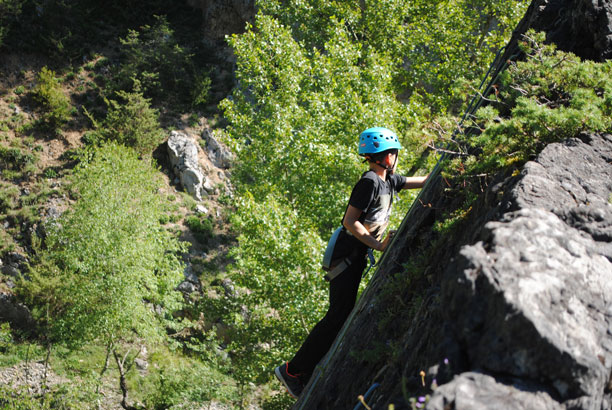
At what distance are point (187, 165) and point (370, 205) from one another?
2900 centimetres

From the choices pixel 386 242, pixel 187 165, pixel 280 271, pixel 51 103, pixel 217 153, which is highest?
pixel 386 242

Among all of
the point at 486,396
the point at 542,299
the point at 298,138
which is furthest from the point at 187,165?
the point at 486,396

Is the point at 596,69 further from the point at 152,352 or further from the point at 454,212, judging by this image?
the point at 152,352

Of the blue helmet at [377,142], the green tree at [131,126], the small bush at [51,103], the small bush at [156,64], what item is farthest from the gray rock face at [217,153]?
the blue helmet at [377,142]

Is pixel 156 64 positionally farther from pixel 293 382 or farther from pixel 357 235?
pixel 357 235

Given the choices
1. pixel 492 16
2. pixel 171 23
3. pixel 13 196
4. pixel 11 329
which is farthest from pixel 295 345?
pixel 171 23

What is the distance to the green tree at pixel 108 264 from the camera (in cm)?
1909

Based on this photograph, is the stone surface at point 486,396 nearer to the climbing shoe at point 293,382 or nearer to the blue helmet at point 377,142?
the blue helmet at point 377,142

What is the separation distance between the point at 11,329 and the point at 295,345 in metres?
19.5

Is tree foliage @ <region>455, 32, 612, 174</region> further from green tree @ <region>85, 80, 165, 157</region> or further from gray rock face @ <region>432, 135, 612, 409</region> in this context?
green tree @ <region>85, 80, 165, 157</region>

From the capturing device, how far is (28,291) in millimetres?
23859

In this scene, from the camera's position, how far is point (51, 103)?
32406 mm

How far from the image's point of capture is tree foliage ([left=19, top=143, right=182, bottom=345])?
62.6ft

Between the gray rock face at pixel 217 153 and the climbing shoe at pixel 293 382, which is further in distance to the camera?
the gray rock face at pixel 217 153
